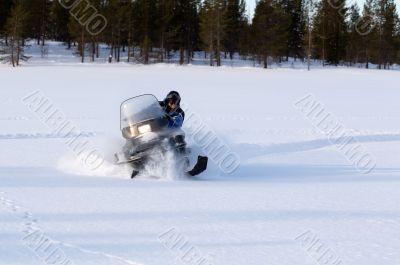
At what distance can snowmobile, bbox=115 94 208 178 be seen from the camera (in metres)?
8.07

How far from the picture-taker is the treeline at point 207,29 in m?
49.6

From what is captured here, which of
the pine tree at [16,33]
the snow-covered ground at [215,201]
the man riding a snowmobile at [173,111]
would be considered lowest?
the snow-covered ground at [215,201]

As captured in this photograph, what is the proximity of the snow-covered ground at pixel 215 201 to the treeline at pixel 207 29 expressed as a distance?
33665mm

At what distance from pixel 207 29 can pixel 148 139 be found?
141 feet

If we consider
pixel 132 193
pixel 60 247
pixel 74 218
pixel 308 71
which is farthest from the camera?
pixel 308 71

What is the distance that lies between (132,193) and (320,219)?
2510 millimetres

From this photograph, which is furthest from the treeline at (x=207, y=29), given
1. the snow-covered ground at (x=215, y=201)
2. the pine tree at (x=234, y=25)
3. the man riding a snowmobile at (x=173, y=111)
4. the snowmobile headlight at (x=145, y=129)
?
the snowmobile headlight at (x=145, y=129)

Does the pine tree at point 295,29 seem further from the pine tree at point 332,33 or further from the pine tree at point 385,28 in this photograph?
the pine tree at point 385,28

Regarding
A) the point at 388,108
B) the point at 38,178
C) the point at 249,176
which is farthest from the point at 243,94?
the point at 38,178

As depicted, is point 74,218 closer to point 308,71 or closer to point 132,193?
point 132,193

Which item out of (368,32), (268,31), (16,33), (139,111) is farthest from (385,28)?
(139,111)

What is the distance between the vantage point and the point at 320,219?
19.6 ft

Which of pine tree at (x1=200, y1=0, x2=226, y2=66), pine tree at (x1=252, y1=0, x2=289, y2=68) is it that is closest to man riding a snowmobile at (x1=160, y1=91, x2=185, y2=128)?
pine tree at (x1=200, y1=0, x2=226, y2=66)

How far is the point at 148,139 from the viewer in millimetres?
8117
